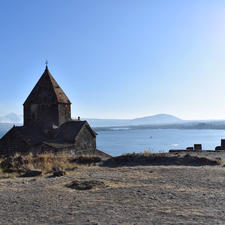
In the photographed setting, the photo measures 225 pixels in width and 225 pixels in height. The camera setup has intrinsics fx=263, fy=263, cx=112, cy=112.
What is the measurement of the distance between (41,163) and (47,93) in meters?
14.1

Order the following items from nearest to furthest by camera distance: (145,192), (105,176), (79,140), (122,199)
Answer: (122,199), (145,192), (105,176), (79,140)

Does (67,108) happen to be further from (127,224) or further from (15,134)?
(127,224)

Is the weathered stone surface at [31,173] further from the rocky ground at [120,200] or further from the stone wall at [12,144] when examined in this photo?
the stone wall at [12,144]

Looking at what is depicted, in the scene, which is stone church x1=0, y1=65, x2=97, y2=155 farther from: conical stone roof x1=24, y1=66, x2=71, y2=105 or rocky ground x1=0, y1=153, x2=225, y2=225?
rocky ground x1=0, y1=153, x2=225, y2=225

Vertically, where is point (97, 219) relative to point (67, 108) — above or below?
below

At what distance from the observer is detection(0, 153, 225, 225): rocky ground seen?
184 inches

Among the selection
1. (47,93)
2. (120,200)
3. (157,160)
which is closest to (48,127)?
(47,93)

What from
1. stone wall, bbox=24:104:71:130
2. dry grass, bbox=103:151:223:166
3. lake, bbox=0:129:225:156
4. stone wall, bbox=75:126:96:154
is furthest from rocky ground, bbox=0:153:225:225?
lake, bbox=0:129:225:156

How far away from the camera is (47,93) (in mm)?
24016

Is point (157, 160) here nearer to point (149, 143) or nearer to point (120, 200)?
point (120, 200)

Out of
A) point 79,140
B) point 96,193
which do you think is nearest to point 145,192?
point 96,193

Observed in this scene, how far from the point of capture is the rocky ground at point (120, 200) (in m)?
4.68

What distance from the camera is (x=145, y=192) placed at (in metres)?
6.39

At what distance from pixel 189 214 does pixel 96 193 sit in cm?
245
